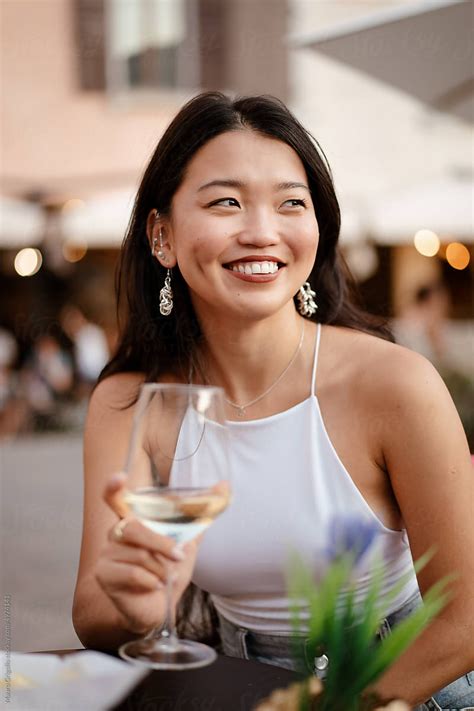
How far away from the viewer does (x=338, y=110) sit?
34.1 ft

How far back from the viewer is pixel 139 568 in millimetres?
1147

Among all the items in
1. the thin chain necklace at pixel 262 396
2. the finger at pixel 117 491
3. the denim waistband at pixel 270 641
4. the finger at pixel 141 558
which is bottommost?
the denim waistband at pixel 270 641

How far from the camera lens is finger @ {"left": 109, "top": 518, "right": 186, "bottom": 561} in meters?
1.07

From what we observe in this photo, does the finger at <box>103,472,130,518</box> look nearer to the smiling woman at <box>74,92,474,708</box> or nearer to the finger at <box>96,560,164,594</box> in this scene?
the finger at <box>96,560,164,594</box>

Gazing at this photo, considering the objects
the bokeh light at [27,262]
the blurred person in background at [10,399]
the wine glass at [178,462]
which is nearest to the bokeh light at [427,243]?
the bokeh light at [27,262]

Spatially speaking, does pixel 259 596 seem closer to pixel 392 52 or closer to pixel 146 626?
pixel 146 626

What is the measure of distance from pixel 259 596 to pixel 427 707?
0.36 m

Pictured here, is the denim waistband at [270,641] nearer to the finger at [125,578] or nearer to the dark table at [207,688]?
the dark table at [207,688]

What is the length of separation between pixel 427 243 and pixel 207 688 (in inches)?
342

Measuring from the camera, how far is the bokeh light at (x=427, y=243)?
9320mm

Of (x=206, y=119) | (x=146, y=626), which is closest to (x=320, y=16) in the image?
(x=206, y=119)

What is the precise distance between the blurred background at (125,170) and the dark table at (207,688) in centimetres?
566

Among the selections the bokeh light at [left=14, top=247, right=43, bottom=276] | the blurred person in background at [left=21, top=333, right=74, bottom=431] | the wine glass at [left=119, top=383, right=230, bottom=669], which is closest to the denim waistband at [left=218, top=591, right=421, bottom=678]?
the wine glass at [left=119, top=383, right=230, bottom=669]

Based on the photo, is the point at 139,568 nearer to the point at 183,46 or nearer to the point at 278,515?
the point at 278,515
